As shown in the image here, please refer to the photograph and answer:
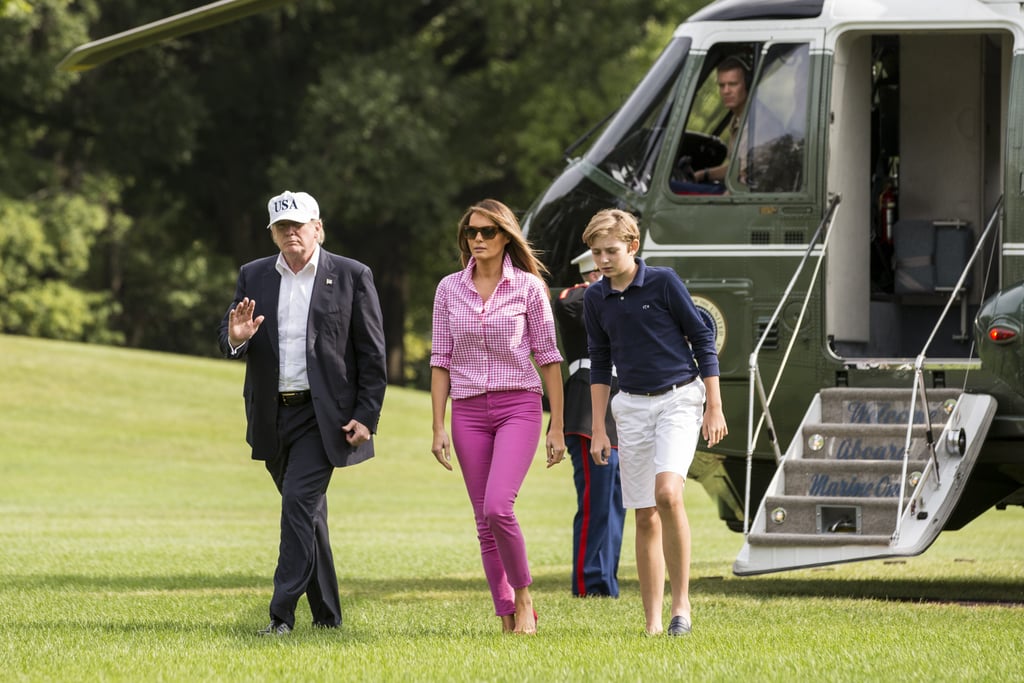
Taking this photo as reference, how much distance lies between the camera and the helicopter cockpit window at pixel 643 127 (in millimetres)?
10359

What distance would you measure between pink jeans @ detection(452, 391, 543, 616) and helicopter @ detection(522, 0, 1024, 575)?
195 cm

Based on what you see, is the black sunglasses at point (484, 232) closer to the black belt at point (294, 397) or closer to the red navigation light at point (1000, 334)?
the black belt at point (294, 397)

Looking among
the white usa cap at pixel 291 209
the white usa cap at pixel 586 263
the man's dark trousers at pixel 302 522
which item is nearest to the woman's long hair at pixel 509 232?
the white usa cap at pixel 291 209

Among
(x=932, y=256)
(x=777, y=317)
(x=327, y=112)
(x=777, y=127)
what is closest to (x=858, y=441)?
(x=777, y=317)

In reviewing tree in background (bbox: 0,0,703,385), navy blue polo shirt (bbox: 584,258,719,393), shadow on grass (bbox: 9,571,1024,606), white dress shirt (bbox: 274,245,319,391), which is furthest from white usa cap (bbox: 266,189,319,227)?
tree in background (bbox: 0,0,703,385)

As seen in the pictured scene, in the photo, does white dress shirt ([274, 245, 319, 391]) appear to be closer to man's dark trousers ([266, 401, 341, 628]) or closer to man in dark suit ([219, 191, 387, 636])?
man in dark suit ([219, 191, 387, 636])

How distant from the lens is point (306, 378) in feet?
25.5

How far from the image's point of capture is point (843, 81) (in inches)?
400

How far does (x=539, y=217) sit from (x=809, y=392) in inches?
78.1

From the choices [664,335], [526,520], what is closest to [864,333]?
[664,335]

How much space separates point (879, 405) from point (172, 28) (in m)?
4.48

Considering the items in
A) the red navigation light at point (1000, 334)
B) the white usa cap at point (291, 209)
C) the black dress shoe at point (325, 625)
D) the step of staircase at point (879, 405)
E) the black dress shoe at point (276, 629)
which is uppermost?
the white usa cap at point (291, 209)

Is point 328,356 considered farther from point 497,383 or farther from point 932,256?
point 932,256

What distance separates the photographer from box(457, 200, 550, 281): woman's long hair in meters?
7.52
